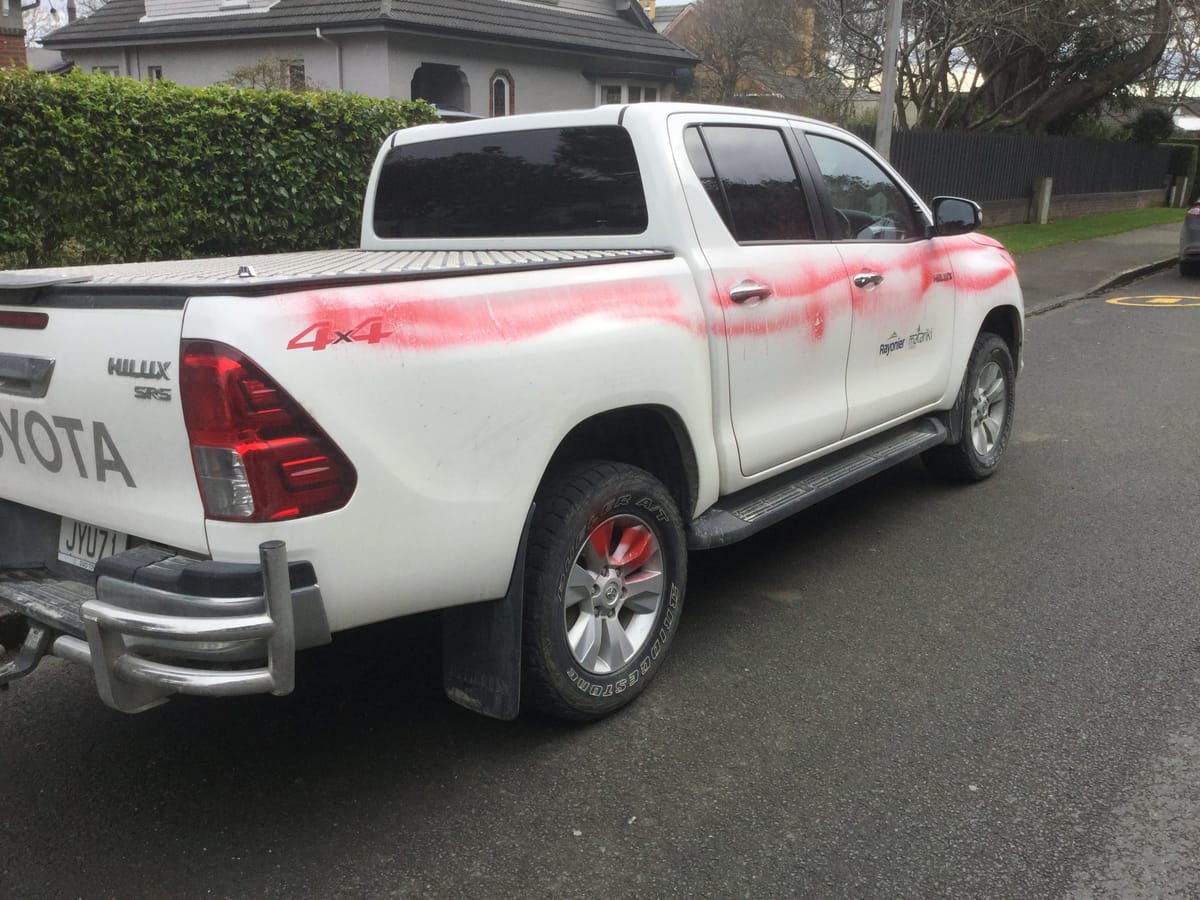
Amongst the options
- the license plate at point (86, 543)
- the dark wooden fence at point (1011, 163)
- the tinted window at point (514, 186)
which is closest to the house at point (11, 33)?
the dark wooden fence at point (1011, 163)

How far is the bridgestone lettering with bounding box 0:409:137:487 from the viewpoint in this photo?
8.84 ft

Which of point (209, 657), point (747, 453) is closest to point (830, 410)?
point (747, 453)

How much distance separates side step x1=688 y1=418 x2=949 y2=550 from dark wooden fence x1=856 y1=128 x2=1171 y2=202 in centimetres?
1427

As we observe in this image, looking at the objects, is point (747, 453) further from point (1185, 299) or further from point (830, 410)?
point (1185, 299)

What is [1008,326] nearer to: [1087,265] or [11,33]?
[1087,265]

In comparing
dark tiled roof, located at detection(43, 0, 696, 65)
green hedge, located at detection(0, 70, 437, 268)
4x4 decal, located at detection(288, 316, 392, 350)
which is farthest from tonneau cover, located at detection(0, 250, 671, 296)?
dark tiled roof, located at detection(43, 0, 696, 65)

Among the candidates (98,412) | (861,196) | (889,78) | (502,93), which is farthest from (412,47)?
(98,412)

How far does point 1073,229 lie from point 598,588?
846 inches

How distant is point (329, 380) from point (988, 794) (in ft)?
6.94

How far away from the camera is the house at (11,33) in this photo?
1669 cm

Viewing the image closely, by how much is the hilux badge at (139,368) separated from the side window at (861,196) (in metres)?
2.97

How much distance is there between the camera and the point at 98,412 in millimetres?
2674

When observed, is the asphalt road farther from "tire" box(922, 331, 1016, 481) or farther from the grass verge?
the grass verge

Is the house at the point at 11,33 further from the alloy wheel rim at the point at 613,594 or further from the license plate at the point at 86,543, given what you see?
the alloy wheel rim at the point at 613,594
